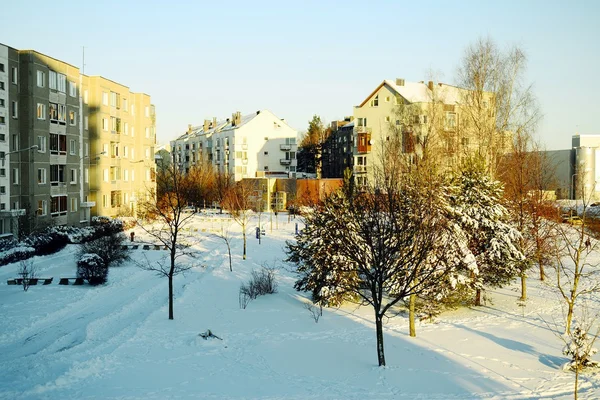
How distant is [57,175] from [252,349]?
3026 cm

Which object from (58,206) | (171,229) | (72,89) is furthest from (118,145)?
(171,229)

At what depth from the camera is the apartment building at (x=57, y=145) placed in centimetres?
3516

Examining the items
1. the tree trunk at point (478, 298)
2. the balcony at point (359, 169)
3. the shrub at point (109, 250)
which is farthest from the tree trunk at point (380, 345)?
the balcony at point (359, 169)

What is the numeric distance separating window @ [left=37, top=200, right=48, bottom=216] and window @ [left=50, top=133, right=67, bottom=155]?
4.08m

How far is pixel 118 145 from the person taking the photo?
50750mm

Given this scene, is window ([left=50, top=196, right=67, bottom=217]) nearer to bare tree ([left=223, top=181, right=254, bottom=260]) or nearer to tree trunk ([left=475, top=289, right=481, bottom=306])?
bare tree ([left=223, top=181, right=254, bottom=260])

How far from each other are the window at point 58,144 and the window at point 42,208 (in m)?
4.08

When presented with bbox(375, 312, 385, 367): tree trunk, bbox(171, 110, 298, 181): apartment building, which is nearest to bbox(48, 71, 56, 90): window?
bbox(375, 312, 385, 367): tree trunk

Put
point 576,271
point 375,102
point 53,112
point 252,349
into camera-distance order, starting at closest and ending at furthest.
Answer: point 252,349 < point 576,271 < point 53,112 < point 375,102

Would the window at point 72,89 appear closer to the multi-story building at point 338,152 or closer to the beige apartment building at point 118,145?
the beige apartment building at point 118,145

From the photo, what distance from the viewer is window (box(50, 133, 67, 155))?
39938 mm

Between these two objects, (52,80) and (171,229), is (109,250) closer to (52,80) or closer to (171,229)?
(171,229)

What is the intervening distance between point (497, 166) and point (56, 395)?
2806cm

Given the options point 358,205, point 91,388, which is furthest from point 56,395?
point 358,205
